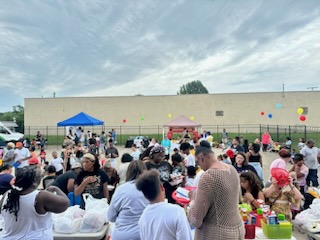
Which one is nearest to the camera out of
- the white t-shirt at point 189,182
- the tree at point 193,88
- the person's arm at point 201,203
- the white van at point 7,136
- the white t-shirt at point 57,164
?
the person's arm at point 201,203

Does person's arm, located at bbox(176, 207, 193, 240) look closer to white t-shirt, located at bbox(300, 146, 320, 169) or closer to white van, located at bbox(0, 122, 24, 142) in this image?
white t-shirt, located at bbox(300, 146, 320, 169)

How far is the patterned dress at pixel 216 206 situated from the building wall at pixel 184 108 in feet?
101

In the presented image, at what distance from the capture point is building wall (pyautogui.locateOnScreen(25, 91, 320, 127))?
31984 millimetres

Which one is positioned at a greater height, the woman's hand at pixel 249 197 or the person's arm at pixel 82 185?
the person's arm at pixel 82 185

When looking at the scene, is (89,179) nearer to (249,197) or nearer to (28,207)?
(28,207)

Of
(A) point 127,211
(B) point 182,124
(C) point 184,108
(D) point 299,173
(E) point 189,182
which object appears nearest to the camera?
(A) point 127,211

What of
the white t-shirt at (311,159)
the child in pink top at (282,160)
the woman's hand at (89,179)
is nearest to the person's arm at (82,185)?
the woman's hand at (89,179)

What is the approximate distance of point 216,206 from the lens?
82.4 inches

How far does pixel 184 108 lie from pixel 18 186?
3113 centimetres

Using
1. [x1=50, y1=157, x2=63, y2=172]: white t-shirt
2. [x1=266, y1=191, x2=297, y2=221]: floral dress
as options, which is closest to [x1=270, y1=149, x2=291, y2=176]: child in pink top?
[x1=266, y1=191, x2=297, y2=221]: floral dress

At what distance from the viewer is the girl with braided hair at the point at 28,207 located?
2.16 m

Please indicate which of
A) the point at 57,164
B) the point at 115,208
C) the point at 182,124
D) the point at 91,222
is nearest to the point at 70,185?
the point at 91,222

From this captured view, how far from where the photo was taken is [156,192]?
2.02m

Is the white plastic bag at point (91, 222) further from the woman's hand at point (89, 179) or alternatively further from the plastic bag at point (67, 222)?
the woman's hand at point (89, 179)
